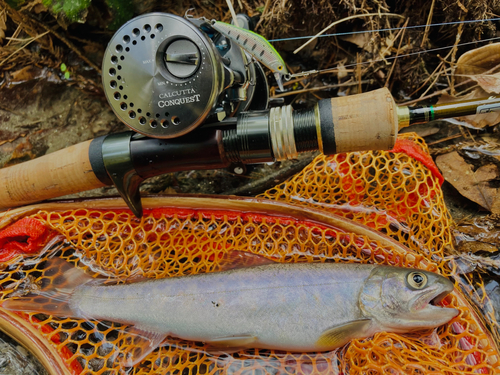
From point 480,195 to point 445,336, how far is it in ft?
3.36

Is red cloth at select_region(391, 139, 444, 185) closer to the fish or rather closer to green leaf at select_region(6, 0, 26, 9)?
the fish

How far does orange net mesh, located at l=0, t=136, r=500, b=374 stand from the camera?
1734 millimetres

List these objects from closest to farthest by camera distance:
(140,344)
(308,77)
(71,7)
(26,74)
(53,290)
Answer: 1. (140,344)
2. (53,290)
3. (71,7)
4. (308,77)
5. (26,74)

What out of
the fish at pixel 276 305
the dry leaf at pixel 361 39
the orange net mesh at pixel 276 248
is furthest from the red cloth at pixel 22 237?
the dry leaf at pixel 361 39

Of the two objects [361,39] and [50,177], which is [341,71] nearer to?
[361,39]

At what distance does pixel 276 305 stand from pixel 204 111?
3.15 ft

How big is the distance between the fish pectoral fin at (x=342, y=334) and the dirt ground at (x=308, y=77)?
889 millimetres

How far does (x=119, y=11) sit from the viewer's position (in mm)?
2662

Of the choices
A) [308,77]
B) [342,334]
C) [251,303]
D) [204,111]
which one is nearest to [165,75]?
[204,111]

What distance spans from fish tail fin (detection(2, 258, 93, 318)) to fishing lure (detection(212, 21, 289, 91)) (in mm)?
1514

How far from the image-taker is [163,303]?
5.95 ft

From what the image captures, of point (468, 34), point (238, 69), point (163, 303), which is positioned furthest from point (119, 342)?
point (468, 34)

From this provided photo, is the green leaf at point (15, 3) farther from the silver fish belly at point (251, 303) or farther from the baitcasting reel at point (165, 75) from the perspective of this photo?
the silver fish belly at point (251, 303)

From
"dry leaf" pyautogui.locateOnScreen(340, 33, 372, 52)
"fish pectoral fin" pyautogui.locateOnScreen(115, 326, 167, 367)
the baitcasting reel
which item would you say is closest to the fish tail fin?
"fish pectoral fin" pyautogui.locateOnScreen(115, 326, 167, 367)
